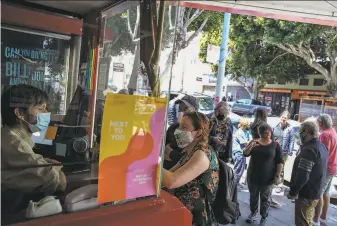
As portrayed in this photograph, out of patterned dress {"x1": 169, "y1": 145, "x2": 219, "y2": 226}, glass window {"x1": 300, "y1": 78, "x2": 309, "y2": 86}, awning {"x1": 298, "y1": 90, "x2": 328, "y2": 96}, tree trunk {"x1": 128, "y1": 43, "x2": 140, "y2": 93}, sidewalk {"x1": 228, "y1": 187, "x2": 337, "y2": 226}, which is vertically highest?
glass window {"x1": 300, "y1": 78, "x2": 309, "y2": 86}

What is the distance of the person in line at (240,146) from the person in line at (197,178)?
149 inches

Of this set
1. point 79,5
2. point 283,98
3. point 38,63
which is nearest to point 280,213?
point 38,63

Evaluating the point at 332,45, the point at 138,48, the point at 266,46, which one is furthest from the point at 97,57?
the point at 266,46

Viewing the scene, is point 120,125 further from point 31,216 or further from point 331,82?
point 331,82

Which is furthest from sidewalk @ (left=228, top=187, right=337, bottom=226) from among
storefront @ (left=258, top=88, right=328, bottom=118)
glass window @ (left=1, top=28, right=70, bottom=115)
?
storefront @ (left=258, top=88, right=328, bottom=118)

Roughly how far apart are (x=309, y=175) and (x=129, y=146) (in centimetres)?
301

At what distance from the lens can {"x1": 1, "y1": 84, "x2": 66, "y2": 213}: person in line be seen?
1.67 meters

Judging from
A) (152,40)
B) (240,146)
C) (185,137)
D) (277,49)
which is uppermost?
(277,49)

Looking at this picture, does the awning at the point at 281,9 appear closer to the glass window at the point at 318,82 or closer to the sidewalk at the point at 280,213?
the sidewalk at the point at 280,213

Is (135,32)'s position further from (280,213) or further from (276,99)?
(276,99)

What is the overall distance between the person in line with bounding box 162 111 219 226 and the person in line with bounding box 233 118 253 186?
3788 mm

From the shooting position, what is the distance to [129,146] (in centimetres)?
175

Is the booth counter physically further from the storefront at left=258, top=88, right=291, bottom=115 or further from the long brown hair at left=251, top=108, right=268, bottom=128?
the storefront at left=258, top=88, right=291, bottom=115

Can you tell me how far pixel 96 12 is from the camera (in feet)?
8.91
